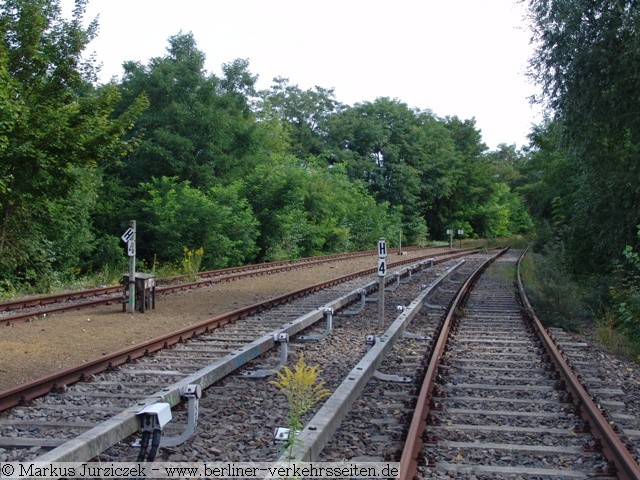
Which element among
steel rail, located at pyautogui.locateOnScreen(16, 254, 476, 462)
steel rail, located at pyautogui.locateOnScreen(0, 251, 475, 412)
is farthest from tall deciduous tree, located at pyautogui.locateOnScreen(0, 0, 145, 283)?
steel rail, located at pyautogui.locateOnScreen(16, 254, 476, 462)

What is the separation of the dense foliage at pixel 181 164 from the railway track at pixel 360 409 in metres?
8.31

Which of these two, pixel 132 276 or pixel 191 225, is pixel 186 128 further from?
pixel 132 276

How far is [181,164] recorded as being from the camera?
1406 inches

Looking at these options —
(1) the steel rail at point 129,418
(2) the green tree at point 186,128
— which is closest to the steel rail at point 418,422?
(1) the steel rail at point 129,418

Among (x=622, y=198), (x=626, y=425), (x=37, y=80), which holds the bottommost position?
(x=626, y=425)

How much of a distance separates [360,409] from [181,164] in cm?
2979

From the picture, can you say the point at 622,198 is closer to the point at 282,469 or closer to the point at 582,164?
the point at 582,164

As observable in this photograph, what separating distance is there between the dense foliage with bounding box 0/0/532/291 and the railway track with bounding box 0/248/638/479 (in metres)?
8.31

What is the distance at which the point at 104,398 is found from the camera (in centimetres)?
758

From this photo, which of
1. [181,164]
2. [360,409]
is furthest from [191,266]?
[360,409]

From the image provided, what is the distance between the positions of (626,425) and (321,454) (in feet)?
10.4

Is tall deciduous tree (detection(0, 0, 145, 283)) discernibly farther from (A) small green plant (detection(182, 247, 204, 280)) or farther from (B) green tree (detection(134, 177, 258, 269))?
(B) green tree (detection(134, 177, 258, 269))

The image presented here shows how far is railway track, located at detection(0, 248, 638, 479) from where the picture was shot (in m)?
5.69

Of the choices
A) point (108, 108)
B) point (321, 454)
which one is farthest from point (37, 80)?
point (321, 454)
